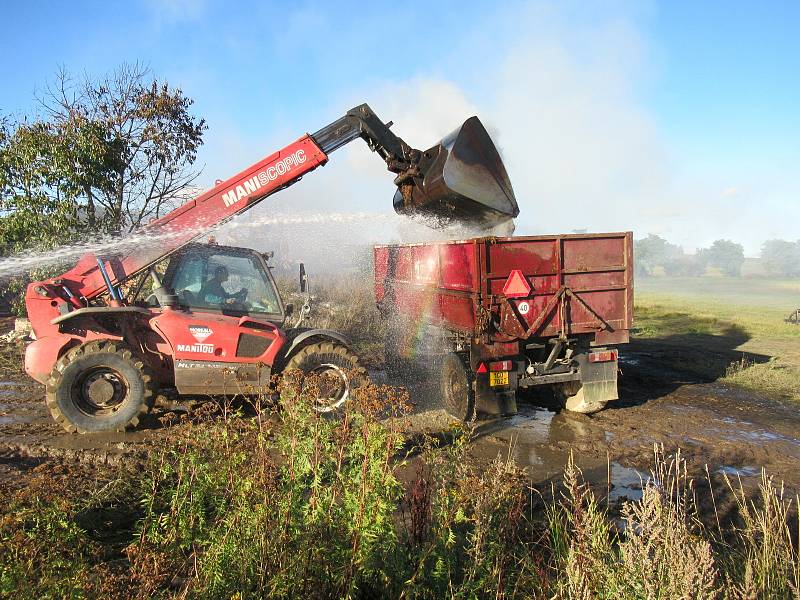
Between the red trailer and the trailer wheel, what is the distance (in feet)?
0.04

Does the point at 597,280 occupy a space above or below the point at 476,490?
above

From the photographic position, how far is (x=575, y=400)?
7.46m

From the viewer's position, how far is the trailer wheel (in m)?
7.35

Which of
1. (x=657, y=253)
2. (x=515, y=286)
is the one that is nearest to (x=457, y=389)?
(x=515, y=286)

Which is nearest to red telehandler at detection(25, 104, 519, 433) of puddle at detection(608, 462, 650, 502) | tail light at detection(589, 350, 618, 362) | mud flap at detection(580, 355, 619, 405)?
tail light at detection(589, 350, 618, 362)

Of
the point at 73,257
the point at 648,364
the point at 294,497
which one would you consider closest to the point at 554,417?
the point at 648,364

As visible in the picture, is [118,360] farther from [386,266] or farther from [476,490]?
[386,266]

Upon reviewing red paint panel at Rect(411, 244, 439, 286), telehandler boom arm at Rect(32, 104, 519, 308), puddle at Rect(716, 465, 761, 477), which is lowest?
puddle at Rect(716, 465, 761, 477)

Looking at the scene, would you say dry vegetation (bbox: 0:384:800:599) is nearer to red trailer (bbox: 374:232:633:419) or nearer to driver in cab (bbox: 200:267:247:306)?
driver in cab (bbox: 200:267:247:306)

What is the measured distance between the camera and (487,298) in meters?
6.55

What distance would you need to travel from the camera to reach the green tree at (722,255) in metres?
93.9

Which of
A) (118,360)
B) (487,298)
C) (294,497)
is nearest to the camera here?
(294,497)

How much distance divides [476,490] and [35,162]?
9728mm

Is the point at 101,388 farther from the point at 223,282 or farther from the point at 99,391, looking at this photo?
the point at 223,282
